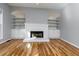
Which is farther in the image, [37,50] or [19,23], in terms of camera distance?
[19,23]

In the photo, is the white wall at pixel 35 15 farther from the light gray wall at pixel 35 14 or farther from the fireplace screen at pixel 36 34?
the fireplace screen at pixel 36 34

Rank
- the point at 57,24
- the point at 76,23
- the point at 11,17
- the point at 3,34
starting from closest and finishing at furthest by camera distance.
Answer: the point at 76,23 < the point at 3,34 < the point at 11,17 < the point at 57,24

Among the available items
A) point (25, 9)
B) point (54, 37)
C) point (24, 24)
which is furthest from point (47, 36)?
point (25, 9)

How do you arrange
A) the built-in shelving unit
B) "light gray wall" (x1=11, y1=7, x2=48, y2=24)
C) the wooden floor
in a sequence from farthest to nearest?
the built-in shelving unit
"light gray wall" (x1=11, y1=7, x2=48, y2=24)
the wooden floor

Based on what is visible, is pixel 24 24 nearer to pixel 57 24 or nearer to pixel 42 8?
pixel 42 8

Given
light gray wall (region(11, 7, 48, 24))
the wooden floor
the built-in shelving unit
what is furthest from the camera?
the built-in shelving unit

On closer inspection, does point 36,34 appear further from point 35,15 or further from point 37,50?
point 37,50

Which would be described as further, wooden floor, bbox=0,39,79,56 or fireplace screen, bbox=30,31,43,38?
fireplace screen, bbox=30,31,43,38

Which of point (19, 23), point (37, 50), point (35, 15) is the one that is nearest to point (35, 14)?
point (35, 15)

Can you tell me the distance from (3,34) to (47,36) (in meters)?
3.51

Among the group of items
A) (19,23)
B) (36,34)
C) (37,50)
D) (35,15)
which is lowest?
(37,50)

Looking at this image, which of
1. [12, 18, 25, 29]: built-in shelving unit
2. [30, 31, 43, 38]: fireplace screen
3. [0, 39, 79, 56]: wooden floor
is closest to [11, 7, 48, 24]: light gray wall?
[12, 18, 25, 29]: built-in shelving unit

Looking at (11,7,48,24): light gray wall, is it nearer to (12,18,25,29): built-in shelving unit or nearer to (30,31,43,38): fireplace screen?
(12,18,25,29): built-in shelving unit

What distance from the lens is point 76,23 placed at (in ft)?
18.7
